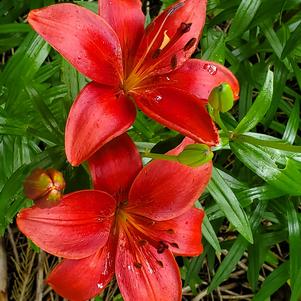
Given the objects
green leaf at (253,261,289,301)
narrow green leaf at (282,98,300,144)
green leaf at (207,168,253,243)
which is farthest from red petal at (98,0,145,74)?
green leaf at (253,261,289,301)

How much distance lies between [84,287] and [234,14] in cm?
82

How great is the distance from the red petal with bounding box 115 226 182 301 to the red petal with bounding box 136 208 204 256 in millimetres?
21

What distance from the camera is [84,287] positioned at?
85 cm

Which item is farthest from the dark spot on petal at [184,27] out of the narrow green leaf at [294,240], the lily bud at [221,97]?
the narrow green leaf at [294,240]

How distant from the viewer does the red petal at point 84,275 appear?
0.84m

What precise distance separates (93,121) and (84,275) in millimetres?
223

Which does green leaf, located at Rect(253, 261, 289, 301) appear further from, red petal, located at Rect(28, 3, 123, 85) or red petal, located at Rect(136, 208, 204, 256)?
red petal, located at Rect(28, 3, 123, 85)

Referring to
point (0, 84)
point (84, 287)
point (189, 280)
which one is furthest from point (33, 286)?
point (84, 287)

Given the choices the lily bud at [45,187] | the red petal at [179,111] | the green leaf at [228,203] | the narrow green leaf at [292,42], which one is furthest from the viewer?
the narrow green leaf at [292,42]

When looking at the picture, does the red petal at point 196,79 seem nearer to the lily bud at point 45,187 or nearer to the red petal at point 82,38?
the red petal at point 82,38

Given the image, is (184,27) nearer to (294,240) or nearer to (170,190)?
(170,190)

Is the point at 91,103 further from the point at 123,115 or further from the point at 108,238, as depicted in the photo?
the point at 108,238

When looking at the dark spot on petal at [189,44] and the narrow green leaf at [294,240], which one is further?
the narrow green leaf at [294,240]

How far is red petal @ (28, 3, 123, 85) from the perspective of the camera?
78cm
